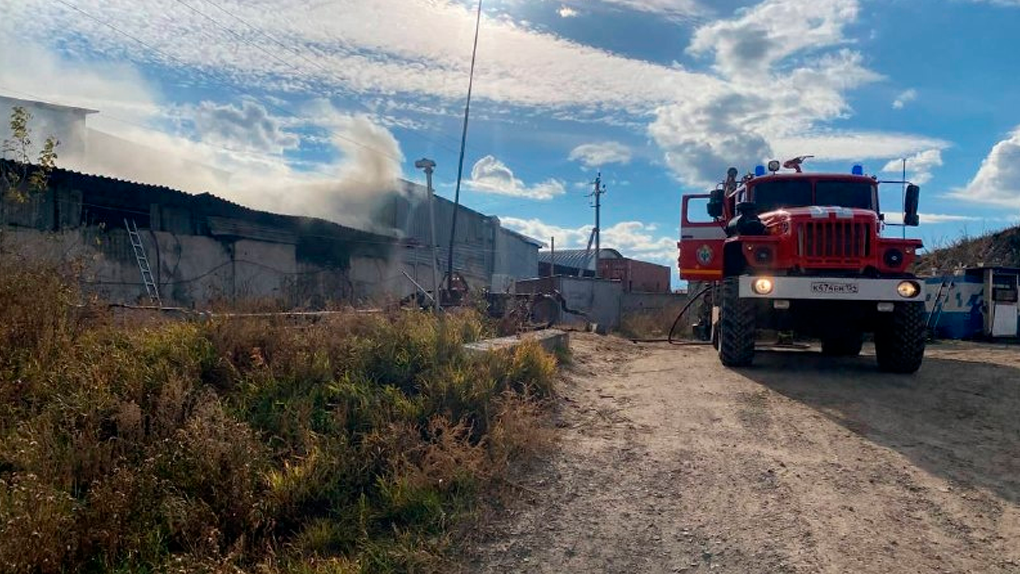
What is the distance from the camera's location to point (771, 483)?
15.2ft

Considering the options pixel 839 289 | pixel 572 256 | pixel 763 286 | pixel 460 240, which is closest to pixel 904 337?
pixel 839 289

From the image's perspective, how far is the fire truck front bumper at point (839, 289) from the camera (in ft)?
25.9

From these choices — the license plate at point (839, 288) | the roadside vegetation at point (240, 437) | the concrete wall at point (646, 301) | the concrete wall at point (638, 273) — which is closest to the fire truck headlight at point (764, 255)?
the license plate at point (839, 288)

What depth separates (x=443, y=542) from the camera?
388 centimetres

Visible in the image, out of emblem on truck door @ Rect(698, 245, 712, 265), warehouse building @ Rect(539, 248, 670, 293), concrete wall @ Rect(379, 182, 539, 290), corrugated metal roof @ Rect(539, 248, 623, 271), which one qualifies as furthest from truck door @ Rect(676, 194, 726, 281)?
corrugated metal roof @ Rect(539, 248, 623, 271)

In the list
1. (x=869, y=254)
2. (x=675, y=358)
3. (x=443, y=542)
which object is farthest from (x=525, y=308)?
(x=443, y=542)

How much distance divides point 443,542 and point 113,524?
1.96 m

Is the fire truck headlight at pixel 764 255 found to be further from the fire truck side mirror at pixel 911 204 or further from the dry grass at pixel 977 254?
the dry grass at pixel 977 254

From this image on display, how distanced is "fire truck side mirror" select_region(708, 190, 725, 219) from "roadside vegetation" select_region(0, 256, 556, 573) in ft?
17.5

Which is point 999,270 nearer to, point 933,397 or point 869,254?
point 869,254

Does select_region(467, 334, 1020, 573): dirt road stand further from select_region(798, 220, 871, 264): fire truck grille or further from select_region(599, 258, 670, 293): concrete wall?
select_region(599, 258, 670, 293): concrete wall

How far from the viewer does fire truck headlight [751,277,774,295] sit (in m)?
8.00

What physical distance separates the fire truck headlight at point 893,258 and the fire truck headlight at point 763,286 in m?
1.72

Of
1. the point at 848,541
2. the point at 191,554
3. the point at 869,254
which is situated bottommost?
the point at 191,554
